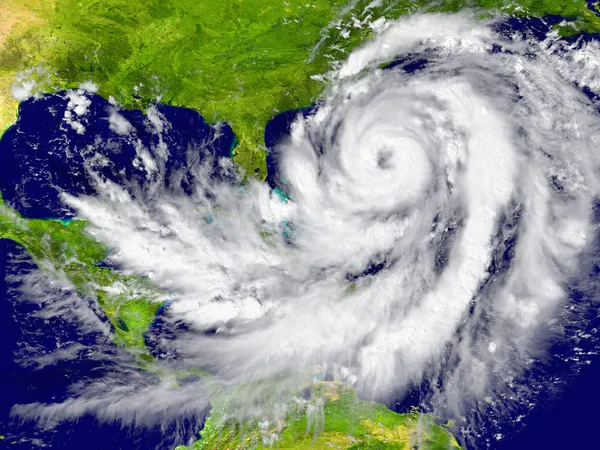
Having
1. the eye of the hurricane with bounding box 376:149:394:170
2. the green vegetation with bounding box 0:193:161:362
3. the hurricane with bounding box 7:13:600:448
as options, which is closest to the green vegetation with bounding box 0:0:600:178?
the hurricane with bounding box 7:13:600:448

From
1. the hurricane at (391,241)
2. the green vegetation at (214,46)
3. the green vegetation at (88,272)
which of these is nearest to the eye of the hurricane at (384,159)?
the hurricane at (391,241)

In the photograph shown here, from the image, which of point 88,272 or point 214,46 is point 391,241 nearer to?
point 214,46

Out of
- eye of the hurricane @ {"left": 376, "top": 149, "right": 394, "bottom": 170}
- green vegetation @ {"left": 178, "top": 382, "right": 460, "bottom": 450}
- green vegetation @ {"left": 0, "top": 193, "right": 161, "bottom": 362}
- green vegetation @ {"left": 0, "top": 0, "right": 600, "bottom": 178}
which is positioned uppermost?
green vegetation @ {"left": 0, "top": 0, "right": 600, "bottom": 178}

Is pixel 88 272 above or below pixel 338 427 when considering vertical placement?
above

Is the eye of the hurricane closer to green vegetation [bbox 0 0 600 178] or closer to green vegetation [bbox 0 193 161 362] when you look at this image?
green vegetation [bbox 0 0 600 178]

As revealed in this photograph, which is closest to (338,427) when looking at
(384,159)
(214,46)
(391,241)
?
(391,241)

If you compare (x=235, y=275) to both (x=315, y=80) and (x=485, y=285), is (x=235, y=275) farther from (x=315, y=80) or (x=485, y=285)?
(x=485, y=285)

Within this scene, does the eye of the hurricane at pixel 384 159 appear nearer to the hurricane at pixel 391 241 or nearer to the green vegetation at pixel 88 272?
the hurricane at pixel 391 241
